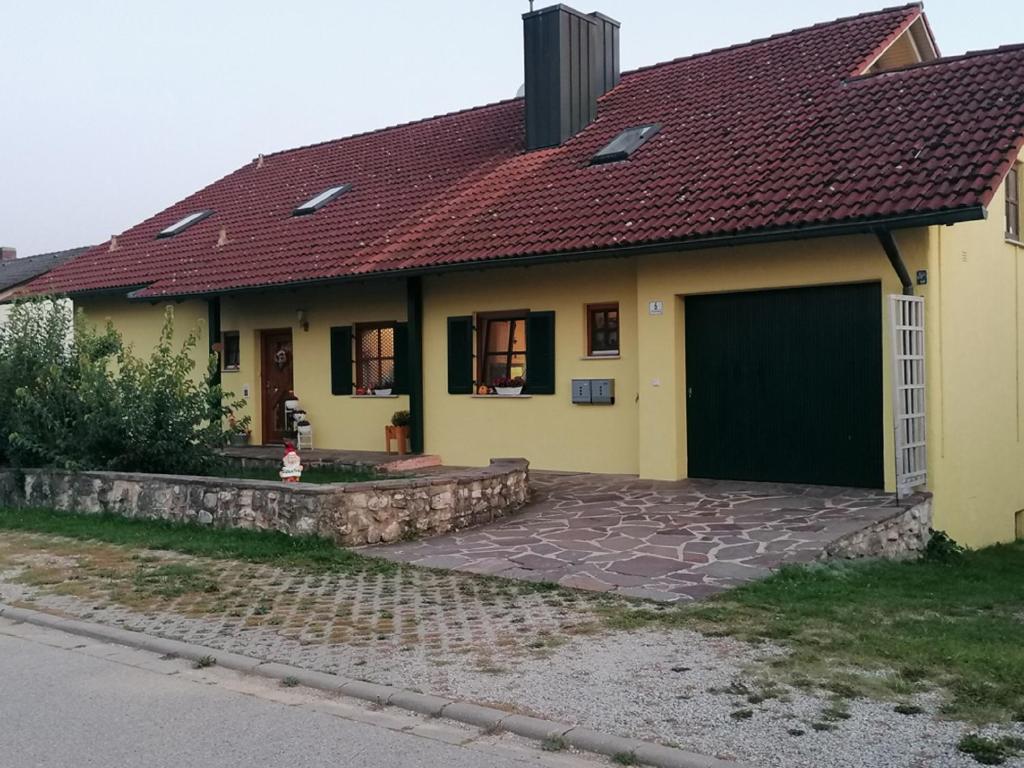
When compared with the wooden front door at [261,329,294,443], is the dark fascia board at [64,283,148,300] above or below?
above

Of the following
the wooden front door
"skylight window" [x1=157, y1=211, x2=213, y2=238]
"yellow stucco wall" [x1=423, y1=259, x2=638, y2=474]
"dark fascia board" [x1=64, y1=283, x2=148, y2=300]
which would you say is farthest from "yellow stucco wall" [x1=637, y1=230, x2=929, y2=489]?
"skylight window" [x1=157, y1=211, x2=213, y2=238]

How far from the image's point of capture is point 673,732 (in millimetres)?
5125

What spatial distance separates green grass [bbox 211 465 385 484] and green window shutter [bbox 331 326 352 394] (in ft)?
8.72

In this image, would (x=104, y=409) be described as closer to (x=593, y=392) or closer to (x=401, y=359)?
(x=401, y=359)

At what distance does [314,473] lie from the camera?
1500 centimetres

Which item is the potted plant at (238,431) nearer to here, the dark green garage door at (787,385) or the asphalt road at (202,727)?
the dark green garage door at (787,385)

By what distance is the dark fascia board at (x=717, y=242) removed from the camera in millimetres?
10812

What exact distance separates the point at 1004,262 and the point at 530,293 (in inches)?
256

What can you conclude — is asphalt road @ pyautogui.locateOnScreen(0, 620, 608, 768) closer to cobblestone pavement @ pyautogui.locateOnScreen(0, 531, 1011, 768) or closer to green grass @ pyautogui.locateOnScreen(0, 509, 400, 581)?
cobblestone pavement @ pyautogui.locateOnScreen(0, 531, 1011, 768)

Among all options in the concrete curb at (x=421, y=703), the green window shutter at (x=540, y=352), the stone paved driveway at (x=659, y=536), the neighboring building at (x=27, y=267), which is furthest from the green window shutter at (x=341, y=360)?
the neighboring building at (x=27, y=267)

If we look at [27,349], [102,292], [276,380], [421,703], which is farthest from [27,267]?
[421,703]

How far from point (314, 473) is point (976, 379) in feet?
29.6

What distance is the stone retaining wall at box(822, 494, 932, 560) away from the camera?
976 cm

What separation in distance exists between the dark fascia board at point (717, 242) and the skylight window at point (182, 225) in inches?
292
